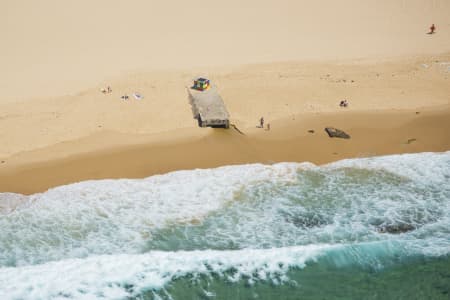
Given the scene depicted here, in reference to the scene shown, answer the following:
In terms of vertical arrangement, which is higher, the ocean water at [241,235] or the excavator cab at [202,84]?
the excavator cab at [202,84]

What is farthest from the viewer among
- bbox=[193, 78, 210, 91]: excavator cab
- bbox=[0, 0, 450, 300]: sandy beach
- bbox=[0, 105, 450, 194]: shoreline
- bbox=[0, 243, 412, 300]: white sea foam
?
bbox=[193, 78, 210, 91]: excavator cab

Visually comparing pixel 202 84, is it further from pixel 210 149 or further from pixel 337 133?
pixel 337 133

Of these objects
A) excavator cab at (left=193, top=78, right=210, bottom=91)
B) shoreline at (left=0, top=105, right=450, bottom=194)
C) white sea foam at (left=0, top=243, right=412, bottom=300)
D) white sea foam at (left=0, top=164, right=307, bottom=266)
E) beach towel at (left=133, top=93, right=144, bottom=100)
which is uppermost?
excavator cab at (left=193, top=78, right=210, bottom=91)

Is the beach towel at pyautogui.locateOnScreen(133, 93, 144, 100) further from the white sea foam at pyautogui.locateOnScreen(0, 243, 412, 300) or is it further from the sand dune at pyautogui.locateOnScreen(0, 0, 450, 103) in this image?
the white sea foam at pyautogui.locateOnScreen(0, 243, 412, 300)

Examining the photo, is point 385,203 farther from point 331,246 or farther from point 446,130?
point 446,130

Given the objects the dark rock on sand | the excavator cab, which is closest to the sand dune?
the excavator cab

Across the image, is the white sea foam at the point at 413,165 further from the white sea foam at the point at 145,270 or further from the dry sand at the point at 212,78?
the white sea foam at the point at 145,270

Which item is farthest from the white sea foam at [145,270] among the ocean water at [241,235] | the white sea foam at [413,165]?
the white sea foam at [413,165]
